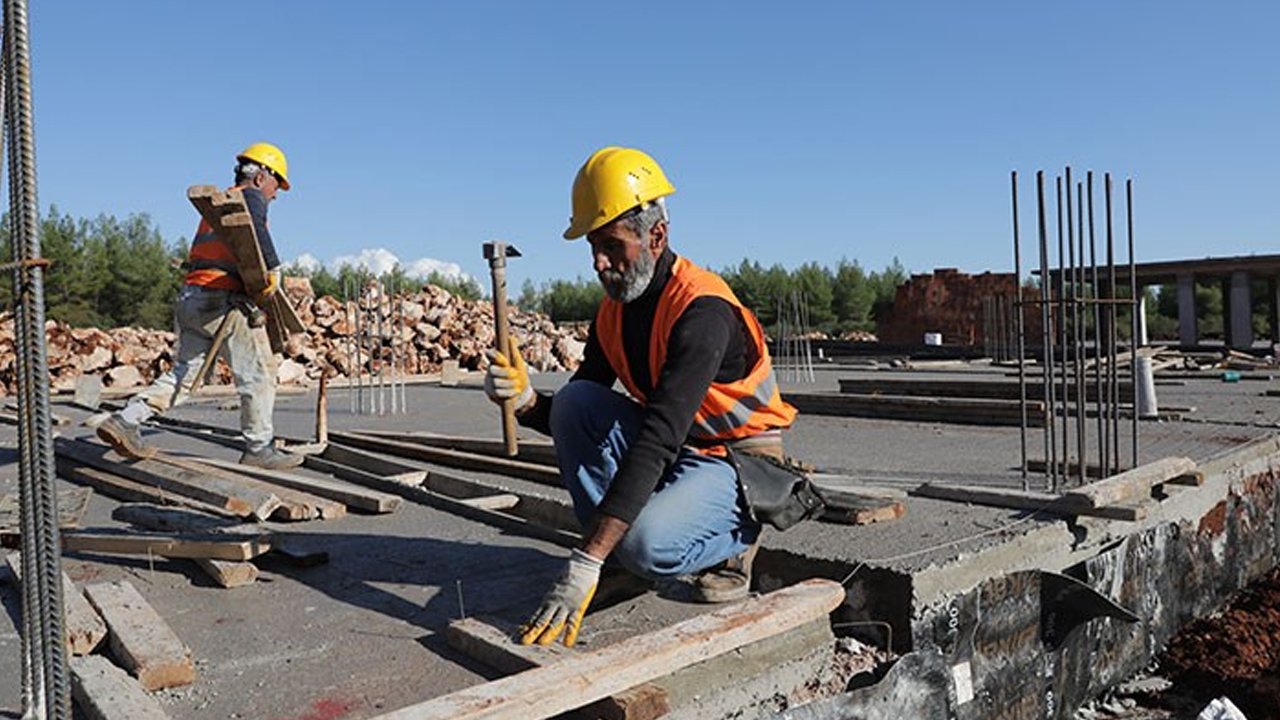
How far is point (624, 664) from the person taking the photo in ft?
8.17

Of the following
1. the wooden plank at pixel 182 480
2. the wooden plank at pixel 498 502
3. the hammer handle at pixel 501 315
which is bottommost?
the wooden plank at pixel 498 502

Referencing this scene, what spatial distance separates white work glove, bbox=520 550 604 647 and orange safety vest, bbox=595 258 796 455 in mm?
647

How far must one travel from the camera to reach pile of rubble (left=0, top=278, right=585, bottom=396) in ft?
55.1

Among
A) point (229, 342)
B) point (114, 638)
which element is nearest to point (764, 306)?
point (229, 342)

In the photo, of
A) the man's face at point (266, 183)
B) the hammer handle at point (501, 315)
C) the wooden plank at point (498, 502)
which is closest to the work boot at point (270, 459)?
the man's face at point (266, 183)

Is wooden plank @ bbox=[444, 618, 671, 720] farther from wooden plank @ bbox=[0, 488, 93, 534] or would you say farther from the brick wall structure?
the brick wall structure

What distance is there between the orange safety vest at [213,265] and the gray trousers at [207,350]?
51 mm

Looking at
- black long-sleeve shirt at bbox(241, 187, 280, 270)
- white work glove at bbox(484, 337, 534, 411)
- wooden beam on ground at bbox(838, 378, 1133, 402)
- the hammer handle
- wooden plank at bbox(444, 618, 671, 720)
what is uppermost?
black long-sleeve shirt at bbox(241, 187, 280, 270)

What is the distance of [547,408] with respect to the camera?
363 centimetres

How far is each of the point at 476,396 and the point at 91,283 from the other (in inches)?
1213

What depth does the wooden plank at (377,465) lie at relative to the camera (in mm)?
5719

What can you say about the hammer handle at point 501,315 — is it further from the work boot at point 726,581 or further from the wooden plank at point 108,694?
the wooden plank at point 108,694

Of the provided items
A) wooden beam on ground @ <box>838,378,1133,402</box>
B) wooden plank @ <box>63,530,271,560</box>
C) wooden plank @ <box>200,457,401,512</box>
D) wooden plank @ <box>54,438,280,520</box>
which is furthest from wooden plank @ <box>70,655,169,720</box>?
wooden beam on ground @ <box>838,378,1133,402</box>

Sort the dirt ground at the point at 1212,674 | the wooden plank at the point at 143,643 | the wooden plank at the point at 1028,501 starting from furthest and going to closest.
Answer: the dirt ground at the point at 1212,674 → the wooden plank at the point at 1028,501 → the wooden plank at the point at 143,643
